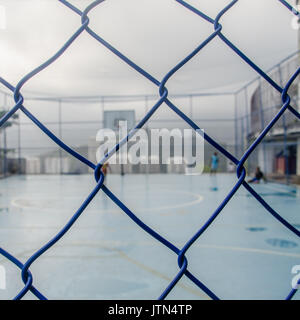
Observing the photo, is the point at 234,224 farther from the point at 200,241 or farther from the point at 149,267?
the point at 149,267

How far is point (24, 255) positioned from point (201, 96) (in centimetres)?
947

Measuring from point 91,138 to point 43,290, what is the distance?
898cm

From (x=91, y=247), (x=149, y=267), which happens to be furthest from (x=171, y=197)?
(x=149, y=267)

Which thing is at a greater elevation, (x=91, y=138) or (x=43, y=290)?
(x=91, y=138)

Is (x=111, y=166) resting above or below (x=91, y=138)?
below

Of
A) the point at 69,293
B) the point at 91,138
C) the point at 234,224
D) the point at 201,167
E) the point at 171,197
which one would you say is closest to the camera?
the point at 69,293

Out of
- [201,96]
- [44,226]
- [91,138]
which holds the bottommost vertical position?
[44,226]

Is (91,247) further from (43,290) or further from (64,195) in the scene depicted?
(64,195)

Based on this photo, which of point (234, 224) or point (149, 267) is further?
point (234, 224)

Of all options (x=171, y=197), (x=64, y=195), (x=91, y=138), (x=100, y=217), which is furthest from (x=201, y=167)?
(x=100, y=217)

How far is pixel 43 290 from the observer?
1982 mm

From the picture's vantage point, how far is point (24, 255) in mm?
2658

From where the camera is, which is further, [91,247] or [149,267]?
[91,247]

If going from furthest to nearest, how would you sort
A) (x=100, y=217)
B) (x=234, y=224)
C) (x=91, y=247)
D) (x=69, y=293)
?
(x=100, y=217), (x=234, y=224), (x=91, y=247), (x=69, y=293)
